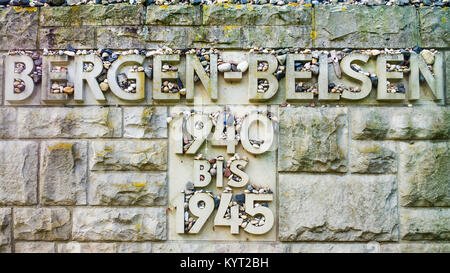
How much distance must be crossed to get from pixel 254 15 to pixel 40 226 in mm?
2592

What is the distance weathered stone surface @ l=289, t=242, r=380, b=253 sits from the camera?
3217mm

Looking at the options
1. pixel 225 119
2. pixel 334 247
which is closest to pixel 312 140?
pixel 225 119

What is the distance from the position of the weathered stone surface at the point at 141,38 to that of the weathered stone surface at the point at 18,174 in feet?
3.66

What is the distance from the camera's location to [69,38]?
337cm

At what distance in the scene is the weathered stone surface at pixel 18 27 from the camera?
338 centimetres

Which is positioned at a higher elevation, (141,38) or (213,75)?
(141,38)

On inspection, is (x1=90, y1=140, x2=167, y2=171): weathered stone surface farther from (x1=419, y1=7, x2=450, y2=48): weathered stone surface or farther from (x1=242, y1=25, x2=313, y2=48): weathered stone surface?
(x1=419, y1=7, x2=450, y2=48): weathered stone surface

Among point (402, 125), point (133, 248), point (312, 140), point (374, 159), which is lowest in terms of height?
point (133, 248)

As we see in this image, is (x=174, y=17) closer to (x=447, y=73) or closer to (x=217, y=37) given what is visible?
(x=217, y=37)

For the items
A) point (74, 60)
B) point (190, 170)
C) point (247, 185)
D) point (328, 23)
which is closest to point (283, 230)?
point (247, 185)

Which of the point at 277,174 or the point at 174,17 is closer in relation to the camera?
the point at 277,174

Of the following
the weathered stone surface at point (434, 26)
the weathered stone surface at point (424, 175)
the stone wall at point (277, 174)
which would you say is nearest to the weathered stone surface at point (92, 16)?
the stone wall at point (277, 174)

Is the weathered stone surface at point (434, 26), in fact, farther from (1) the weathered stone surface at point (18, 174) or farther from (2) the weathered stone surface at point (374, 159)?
(1) the weathered stone surface at point (18, 174)

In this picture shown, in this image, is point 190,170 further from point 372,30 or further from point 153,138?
point 372,30
